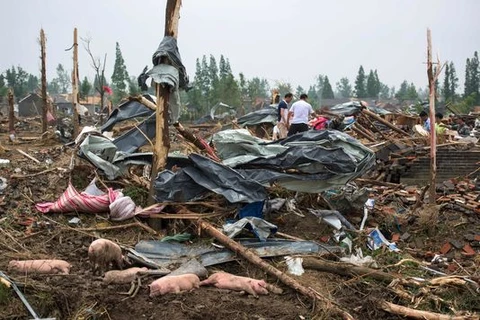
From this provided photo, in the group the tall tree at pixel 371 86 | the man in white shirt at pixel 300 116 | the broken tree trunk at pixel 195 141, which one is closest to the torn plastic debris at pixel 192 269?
the broken tree trunk at pixel 195 141

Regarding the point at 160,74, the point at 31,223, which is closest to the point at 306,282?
the point at 160,74

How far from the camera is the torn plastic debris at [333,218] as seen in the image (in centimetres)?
667

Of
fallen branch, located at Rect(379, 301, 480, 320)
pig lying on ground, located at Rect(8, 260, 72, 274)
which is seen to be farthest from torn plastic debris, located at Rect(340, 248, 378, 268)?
pig lying on ground, located at Rect(8, 260, 72, 274)

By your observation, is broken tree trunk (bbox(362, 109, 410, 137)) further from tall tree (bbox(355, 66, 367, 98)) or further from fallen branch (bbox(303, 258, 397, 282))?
tall tree (bbox(355, 66, 367, 98))

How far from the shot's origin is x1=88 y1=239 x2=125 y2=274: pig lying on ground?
523 centimetres

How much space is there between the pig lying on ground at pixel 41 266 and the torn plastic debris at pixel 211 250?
0.76 metres

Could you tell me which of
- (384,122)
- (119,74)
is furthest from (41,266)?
(119,74)

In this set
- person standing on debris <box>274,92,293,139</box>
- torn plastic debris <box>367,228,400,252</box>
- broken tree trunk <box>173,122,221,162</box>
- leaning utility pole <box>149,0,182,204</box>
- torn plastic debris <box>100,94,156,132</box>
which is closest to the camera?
torn plastic debris <box>367,228,400,252</box>

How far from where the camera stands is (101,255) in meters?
5.25

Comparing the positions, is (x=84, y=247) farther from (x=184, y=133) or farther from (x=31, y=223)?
(x=184, y=133)

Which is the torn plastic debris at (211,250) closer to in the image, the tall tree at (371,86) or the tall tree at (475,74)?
the tall tree at (475,74)

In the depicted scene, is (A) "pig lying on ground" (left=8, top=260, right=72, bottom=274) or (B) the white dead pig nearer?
(B) the white dead pig

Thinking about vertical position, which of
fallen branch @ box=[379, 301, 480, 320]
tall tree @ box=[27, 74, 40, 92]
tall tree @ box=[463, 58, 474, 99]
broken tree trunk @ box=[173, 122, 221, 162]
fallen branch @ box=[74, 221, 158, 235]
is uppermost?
tall tree @ box=[27, 74, 40, 92]

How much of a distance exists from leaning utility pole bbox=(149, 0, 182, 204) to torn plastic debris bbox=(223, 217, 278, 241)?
1.42 m
